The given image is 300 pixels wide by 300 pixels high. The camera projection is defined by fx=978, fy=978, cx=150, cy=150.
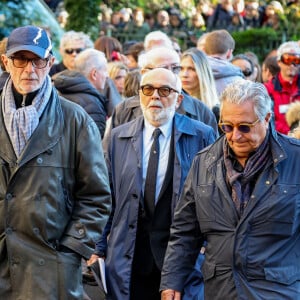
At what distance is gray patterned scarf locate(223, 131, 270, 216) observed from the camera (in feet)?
17.2

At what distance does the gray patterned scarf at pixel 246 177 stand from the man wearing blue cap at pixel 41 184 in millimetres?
756

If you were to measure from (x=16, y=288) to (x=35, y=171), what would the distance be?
0.66m

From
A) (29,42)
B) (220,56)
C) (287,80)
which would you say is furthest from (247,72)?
(29,42)

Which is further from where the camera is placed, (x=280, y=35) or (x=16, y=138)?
(x=280, y=35)

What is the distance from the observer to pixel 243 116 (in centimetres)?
527

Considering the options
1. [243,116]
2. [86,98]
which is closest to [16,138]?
[243,116]

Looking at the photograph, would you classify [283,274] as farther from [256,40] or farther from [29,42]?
[256,40]

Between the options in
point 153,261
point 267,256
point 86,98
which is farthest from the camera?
point 86,98

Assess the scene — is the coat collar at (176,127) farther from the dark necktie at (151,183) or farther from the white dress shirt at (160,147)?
the dark necktie at (151,183)

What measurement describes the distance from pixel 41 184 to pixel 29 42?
0.77 m

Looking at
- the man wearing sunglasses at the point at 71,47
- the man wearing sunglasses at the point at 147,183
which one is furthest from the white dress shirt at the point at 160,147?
the man wearing sunglasses at the point at 71,47

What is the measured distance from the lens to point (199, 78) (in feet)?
28.8

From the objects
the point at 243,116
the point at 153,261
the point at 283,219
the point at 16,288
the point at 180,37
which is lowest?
the point at 180,37

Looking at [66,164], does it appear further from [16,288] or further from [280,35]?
[280,35]
